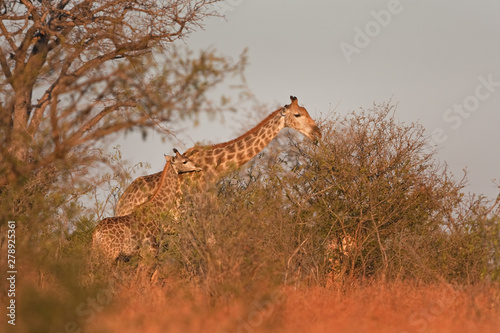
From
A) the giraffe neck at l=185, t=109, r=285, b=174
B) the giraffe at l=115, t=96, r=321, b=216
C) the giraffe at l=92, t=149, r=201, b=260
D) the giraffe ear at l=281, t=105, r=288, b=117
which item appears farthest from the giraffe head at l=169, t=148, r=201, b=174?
the giraffe ear at l=281, t=105, r=288, b=117

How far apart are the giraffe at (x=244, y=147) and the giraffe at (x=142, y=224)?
31cm

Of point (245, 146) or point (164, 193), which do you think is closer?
point (164, 193)

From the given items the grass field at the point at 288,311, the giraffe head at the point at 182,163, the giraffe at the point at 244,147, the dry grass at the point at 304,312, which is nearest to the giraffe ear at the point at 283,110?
the giraffe at the point at 244,147

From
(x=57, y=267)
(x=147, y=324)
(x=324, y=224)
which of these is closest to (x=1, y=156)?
(x=57, y=267)

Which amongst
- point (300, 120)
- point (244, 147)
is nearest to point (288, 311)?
point (300, 120)

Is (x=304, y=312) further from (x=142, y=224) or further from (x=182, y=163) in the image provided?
(x=182, y=163)

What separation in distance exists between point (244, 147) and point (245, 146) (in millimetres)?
28

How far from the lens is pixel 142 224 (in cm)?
1255

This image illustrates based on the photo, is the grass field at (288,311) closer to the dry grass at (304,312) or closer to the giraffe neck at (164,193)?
the dry grass at (304,312)

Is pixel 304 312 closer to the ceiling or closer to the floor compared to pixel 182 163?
closer to the floor

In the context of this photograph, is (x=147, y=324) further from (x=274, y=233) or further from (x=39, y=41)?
(x=39, y=41)

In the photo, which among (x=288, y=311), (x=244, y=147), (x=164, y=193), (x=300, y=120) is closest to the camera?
(x=288, y=311)

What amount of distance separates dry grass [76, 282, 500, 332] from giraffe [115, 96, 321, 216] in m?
3.35

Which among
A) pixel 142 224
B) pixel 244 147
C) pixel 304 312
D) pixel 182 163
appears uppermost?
pixel 244 147
